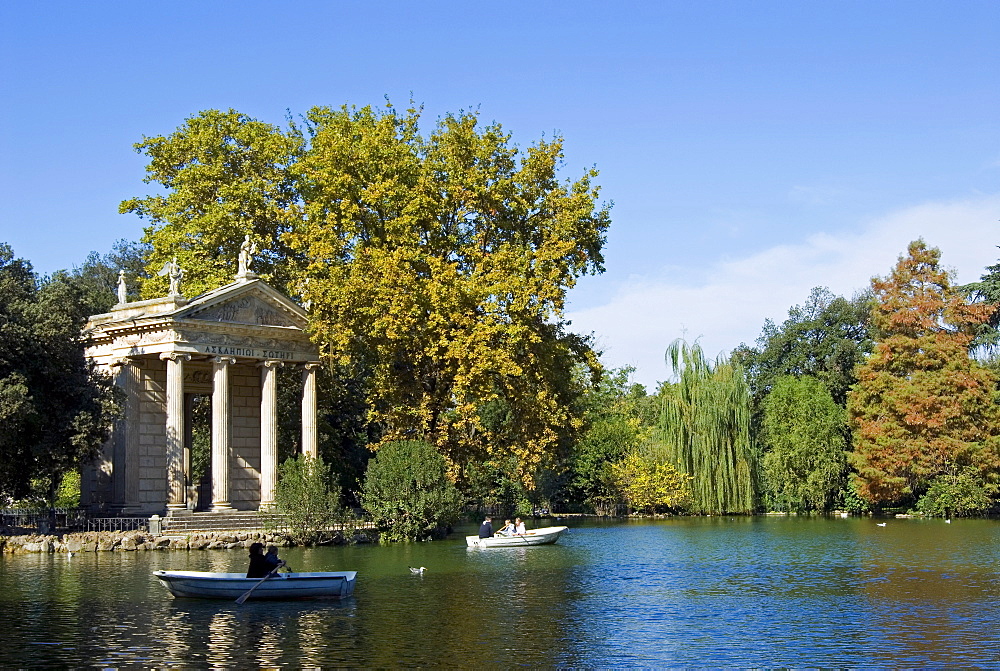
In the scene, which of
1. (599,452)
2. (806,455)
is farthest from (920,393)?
(599,452)

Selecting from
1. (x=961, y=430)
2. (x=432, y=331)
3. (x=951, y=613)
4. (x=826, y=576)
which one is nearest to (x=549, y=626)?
(x=951, y=613)

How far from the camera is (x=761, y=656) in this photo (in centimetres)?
1811

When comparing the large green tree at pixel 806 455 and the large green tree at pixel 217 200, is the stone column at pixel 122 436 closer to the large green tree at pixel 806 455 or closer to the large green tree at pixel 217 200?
the large green tree at pixel 217 200

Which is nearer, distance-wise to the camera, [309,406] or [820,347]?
[309,406]

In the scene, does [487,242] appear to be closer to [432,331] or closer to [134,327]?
[432,331]

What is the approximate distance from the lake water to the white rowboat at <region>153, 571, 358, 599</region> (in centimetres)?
30

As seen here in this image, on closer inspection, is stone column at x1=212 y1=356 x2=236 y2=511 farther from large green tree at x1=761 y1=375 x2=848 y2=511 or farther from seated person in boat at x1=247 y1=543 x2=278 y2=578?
large green tree at x1=761 y1=375 x2=848 y2=511

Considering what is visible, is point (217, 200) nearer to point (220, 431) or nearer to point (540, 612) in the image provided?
point (220, 431)

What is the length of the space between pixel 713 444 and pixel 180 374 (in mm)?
28685

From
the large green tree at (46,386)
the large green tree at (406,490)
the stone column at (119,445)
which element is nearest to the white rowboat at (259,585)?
the large green tree at (46,386)

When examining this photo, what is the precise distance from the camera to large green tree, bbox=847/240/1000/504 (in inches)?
2347

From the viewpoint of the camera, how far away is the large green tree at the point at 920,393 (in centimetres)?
5962

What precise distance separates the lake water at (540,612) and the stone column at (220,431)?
6.66 meters

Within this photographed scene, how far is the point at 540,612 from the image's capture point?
2295 centimetres
